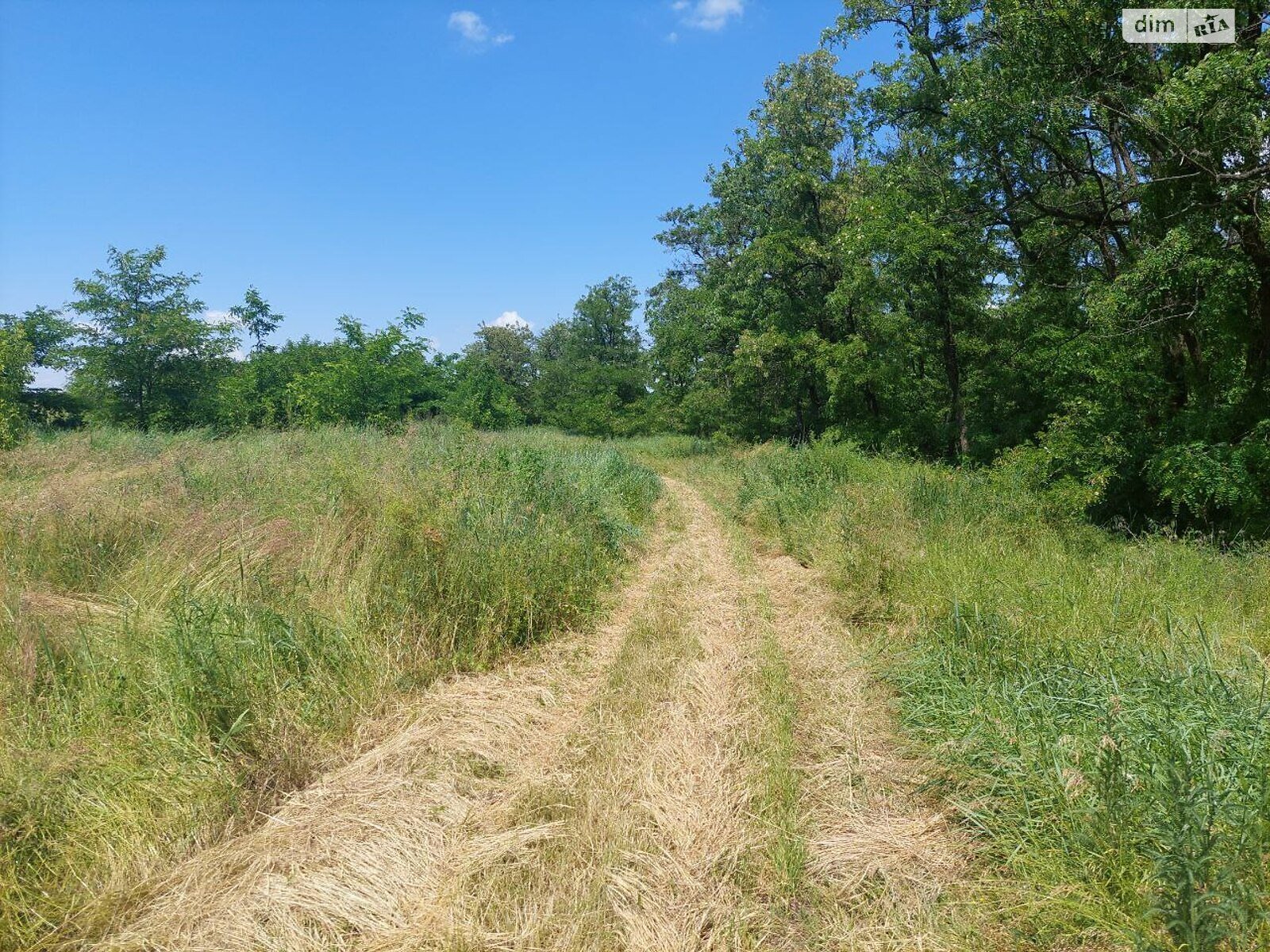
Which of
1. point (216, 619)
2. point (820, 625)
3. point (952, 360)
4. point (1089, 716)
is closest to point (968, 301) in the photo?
point (952, 360)

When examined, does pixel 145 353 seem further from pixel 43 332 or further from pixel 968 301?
pixel 968 301

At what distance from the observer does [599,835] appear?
300cm

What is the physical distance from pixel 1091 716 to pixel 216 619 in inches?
221

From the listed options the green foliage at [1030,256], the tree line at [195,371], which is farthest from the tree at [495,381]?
the green foliage at [1030,256]

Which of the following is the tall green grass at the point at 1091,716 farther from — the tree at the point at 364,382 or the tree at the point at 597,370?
the tree at the point at 597,370

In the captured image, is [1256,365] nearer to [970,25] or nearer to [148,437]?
[970,25]

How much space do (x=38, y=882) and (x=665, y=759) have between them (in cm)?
311

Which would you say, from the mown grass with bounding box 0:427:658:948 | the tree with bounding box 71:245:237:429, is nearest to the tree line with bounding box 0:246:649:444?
the tree with bounding box 71:245:237:429

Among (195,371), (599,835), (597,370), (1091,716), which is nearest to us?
(599,835)

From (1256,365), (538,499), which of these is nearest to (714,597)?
(538,499)

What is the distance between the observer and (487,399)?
34375 mm

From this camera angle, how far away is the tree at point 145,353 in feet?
72.4

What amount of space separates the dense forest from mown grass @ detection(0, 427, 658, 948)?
7.15 metres

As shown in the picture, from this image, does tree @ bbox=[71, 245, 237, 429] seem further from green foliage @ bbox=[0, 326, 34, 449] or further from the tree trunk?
the tree trunk
